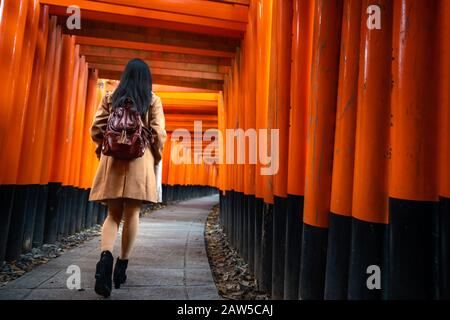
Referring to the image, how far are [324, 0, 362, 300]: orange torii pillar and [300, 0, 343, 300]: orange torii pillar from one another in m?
0.14

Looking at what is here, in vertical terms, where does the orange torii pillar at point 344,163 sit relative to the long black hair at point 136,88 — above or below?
below

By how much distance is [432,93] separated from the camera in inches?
45.0

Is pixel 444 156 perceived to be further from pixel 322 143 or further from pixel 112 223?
pixel 112 223

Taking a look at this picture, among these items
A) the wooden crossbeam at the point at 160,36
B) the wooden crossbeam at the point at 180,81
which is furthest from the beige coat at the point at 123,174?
the wooden crossbeam at the point at 180,81

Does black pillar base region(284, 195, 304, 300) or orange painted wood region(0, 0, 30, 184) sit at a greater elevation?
orange painted wood region(0, 0, 30, 184)

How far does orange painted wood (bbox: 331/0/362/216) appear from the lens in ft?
4.96

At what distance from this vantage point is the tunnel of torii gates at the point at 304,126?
3.76 ft

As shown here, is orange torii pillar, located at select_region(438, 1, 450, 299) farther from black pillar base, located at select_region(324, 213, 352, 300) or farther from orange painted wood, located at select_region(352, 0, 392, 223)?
black pillar base, located at select_region(324, 213, 352, 300)

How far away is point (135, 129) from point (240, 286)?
1.75 metres

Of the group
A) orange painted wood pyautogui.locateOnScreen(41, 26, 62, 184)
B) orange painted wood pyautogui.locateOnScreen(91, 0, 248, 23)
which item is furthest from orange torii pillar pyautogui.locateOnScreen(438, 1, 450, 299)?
orange painted wood pyautogui.locateOnScreen(41, 26, 62, 184)

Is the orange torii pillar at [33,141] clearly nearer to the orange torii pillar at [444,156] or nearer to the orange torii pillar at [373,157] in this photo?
the orange torii pillar at [373,157]

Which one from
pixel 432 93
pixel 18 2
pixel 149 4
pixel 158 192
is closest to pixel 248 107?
pixel 158 192

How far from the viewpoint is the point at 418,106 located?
1146 millimetres

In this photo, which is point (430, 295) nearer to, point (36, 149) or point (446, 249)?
point (446, 249)
